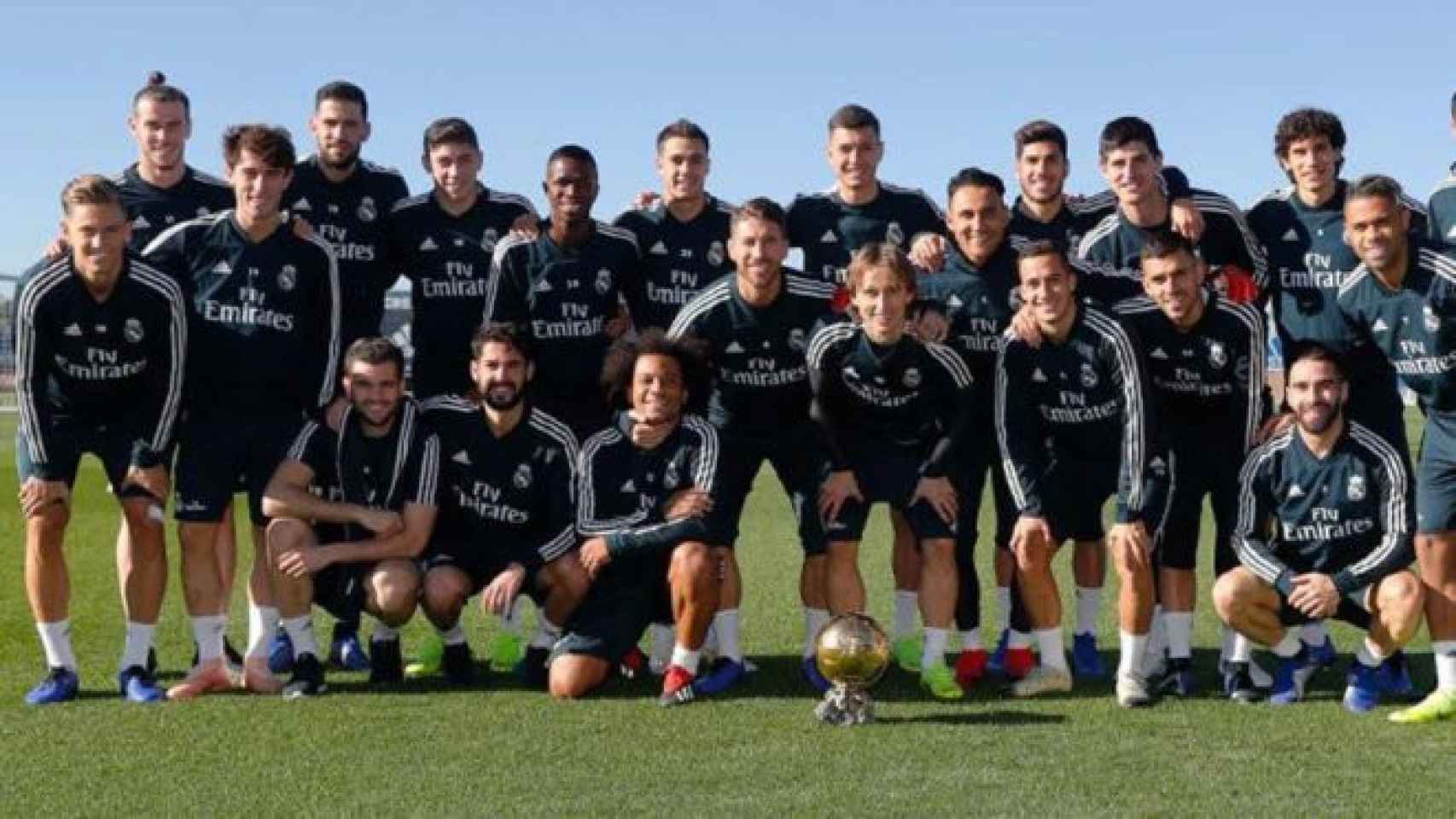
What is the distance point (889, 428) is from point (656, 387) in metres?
1.00

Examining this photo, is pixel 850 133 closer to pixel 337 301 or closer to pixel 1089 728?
pixel 337 301

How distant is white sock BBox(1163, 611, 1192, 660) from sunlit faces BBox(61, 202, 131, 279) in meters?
4.35

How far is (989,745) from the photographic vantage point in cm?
514

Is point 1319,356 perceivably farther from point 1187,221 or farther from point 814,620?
point 814,620

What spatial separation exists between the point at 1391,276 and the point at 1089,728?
2.14 m

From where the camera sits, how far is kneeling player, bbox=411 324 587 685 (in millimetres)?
6422

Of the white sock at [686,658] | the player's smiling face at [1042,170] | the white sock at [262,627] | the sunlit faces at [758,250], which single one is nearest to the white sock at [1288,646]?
the player's smiling face at [1042,170]

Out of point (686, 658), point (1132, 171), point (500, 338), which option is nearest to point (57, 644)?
point (500, 338)

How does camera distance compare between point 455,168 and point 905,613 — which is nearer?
point 905,613

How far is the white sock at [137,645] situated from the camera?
6215 millimetres

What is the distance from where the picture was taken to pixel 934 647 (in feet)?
20.3

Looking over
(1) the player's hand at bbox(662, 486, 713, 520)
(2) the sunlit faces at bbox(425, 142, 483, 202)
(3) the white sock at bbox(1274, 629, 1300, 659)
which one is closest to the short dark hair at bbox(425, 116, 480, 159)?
(2) the sunlit faces at bbox(425, 142, 483, 202)

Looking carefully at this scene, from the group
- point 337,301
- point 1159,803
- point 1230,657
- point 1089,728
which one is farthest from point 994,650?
point 337,301

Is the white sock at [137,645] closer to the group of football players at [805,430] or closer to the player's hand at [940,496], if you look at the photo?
the group of football players at [805,430]
